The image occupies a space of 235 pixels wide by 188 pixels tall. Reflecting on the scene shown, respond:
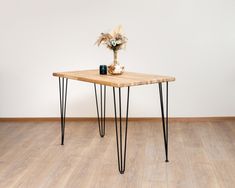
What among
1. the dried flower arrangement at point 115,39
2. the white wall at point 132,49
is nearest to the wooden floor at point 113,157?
the white wall at point 132,49

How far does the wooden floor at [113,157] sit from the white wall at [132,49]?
1.19 ft

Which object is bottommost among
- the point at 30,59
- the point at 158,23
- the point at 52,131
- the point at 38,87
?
the point at 52,131

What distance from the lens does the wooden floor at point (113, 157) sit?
2695 millimetres

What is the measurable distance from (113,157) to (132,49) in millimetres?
1703

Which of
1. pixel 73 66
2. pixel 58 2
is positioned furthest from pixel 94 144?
pixel 58 2

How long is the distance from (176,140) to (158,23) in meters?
1.50

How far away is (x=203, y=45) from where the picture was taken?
4441 millimetres

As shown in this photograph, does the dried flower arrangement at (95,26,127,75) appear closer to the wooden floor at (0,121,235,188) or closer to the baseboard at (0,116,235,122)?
the wooden floor at (0,121,235,188)

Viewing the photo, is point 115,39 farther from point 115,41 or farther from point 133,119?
point 133,119

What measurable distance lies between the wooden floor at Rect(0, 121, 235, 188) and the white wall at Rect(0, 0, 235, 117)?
0.36 metres

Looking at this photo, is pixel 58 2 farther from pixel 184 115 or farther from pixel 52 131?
pixel 184 115

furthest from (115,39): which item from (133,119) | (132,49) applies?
(133,119)

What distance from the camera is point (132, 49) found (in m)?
4.50

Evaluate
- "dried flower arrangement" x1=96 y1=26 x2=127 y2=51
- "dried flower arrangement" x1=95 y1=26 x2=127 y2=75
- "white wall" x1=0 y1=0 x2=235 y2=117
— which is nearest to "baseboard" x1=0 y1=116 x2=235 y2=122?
"white wall" x1=0 y1=0 x2=235 y2=117
